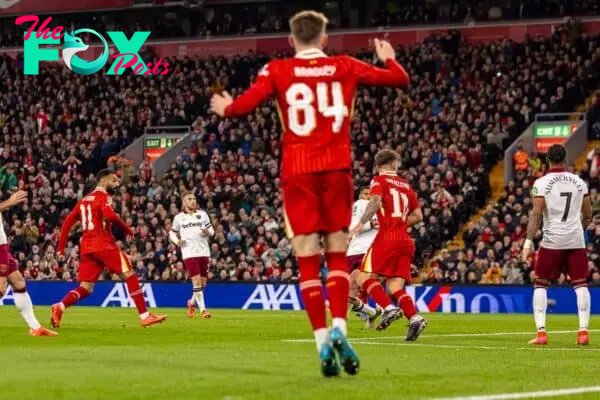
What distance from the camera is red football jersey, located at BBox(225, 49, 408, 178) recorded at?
9562mm

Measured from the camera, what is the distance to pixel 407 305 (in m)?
15.0

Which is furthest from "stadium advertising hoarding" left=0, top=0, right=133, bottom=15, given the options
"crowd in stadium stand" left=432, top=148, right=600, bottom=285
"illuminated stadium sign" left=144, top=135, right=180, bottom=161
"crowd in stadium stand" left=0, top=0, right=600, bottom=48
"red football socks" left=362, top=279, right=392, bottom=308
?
"red football socks" left=362, top=279, right=392, bottom=308

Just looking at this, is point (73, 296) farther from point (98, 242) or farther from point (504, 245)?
point (504, 245)

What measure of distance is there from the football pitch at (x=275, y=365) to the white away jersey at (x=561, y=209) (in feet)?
3.94

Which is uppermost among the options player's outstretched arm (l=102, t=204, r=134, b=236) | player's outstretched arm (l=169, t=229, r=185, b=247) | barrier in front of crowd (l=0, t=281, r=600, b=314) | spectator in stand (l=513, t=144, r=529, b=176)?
player's outstretched arm (l=102, t=204, r=134, b=236)

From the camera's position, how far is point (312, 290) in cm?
945

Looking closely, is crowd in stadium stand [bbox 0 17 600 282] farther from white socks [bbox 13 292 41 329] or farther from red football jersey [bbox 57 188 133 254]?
white socks [bbox 13 292 41 329]

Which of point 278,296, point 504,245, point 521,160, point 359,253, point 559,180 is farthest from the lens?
point 521,160

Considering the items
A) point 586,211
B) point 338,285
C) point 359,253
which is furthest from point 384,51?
point 359,253

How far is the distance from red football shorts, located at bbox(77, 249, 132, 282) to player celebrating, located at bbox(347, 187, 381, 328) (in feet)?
11.6

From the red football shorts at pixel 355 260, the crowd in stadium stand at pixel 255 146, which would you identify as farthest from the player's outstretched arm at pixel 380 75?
the crowd in stadium stand at pixel 255 146

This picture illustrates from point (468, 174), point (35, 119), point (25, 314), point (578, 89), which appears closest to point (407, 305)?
point (25, 314)

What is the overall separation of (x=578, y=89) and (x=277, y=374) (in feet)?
94.1

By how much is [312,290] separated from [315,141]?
1.11 meters
